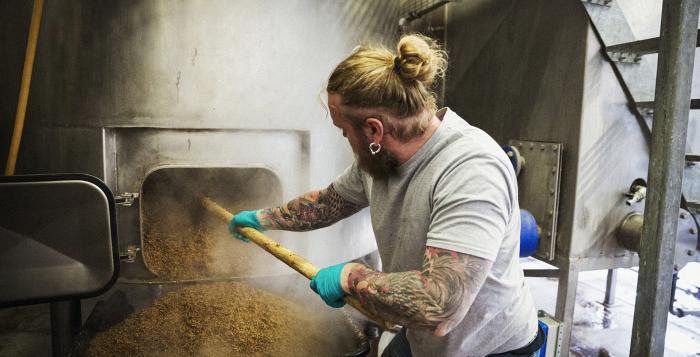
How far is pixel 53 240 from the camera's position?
160 cm

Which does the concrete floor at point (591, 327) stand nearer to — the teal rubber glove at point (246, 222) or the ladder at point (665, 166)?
the ladder at point (665, 166)

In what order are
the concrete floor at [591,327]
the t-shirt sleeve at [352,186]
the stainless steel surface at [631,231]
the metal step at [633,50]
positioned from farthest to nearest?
the concrete floor at [591,327] < the stainless steel surface at [631,231] < the metal step at [633,50] < the t-shirt sleeve at [352,186]

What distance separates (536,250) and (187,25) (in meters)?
2.06

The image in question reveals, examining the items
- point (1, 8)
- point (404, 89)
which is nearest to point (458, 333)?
Result: point (404, 89)

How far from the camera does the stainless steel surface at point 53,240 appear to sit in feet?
5.03

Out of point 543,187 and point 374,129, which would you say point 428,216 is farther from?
point 543,187

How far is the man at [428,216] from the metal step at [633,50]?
3.94 feet

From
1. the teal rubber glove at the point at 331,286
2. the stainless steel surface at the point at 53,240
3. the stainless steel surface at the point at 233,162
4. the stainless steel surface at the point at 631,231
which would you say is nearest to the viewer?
the teal rubber glove at the point at 331,286

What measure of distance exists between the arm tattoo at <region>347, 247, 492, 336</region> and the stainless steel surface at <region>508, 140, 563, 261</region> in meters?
1.41

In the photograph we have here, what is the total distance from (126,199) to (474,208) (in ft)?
5.48

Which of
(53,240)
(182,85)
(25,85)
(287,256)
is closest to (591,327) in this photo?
(287,256)

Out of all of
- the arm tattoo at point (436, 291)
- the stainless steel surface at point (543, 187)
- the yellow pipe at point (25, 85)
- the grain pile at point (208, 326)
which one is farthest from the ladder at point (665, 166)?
the yellow pipe at point (25, 85)

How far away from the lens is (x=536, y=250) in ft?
7.81

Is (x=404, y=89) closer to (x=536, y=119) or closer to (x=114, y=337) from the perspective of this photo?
(x=536, y=119)
